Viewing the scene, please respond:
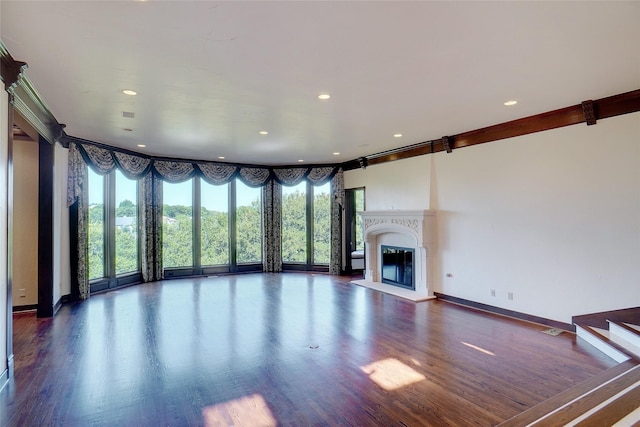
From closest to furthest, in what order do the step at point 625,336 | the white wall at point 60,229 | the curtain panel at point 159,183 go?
the step at point 625,336, the white wall at point 60,229, the curtain panel at point 159,183

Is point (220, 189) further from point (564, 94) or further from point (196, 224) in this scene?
point (564, 94)

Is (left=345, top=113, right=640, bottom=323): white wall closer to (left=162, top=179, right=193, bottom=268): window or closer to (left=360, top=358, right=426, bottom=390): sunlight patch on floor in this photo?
(left=360, top=358, right=426, bottom=390): sunlight patch on floor

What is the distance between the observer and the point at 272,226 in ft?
30.8

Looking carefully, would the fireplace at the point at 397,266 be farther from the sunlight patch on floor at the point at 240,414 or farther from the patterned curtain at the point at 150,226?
the patterned curtain at the point at 150,226

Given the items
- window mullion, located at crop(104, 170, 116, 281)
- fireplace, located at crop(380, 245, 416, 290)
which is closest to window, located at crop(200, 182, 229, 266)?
window mullion, located at crop(104, 170, 116, 281)

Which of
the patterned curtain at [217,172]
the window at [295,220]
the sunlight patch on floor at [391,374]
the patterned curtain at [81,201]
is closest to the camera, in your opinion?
the sunlight patch on floor at [391,374]

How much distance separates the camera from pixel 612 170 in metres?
4.16

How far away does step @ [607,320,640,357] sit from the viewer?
11.5 feet

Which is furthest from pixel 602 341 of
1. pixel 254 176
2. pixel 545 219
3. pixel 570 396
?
pixel 254 176

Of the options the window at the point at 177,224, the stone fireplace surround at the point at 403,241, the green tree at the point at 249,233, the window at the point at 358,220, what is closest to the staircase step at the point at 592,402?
the stone fireplace surround at the point at 403,241

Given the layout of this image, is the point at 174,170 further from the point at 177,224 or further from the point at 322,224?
the point at 322,224

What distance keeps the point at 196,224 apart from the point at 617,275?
817 cm

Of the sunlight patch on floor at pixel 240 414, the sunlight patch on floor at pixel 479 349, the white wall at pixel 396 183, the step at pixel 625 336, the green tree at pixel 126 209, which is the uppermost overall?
the white wall at pixel 396 183

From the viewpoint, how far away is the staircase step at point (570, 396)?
2512mm
